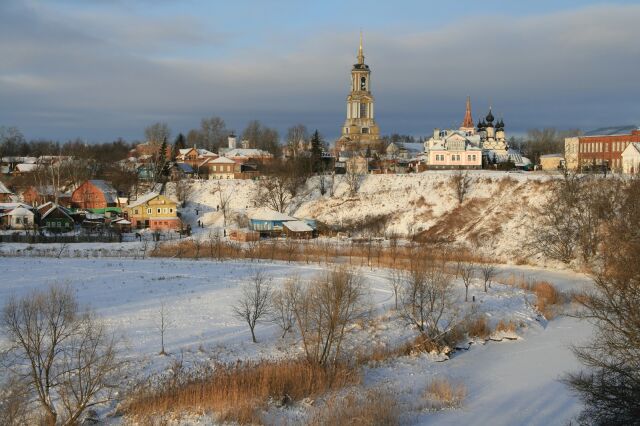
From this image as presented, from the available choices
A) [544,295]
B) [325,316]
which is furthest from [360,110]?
[325,316]

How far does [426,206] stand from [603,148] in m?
26.4

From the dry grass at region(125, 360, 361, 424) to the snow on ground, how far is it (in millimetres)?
1209

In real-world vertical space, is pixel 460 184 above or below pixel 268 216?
above

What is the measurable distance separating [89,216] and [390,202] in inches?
1120

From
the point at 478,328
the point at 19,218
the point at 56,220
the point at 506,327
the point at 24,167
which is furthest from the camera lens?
the point at 24,167

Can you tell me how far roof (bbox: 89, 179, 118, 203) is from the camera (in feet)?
208

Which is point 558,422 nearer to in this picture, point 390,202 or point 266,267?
point 266,267

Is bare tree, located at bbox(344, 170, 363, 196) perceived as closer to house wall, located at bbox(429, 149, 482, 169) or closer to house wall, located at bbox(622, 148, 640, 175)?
house wall, located at bbox(429, 149, 482, 169)

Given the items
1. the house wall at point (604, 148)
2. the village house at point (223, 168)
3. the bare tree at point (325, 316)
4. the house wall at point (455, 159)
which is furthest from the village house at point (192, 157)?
the bare tree at point (325, 316)

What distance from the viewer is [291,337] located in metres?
20.2

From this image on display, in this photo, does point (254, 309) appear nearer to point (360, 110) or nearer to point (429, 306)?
point (429, 306)

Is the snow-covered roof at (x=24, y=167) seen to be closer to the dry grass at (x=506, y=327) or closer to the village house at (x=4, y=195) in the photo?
the village house at (x=4, y=195)

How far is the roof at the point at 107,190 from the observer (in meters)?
63.3

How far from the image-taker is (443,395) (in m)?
16.4
